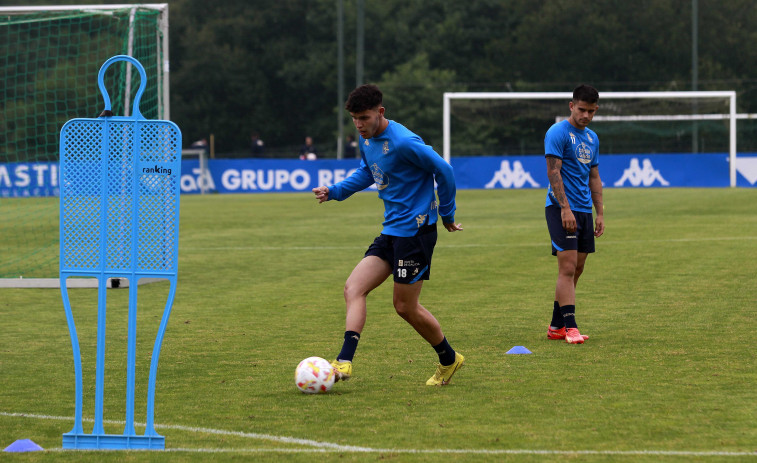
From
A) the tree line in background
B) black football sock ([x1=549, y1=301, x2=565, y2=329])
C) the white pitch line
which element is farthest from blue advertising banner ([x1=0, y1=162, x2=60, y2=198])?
the tree line in background

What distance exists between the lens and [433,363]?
24.1 feet

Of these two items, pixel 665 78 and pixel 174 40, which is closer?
pixel 665 78

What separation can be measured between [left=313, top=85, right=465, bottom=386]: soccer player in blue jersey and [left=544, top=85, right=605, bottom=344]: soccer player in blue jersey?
1.71 metres

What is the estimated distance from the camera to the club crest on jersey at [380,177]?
21.6 feet

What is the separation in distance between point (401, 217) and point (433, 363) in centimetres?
127

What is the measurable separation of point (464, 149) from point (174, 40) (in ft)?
78.0

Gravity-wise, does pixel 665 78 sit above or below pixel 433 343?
above

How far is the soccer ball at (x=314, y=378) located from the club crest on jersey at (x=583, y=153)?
2883 millimetres

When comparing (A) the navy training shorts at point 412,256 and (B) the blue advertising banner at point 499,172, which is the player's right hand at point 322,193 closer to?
(A) the navy training shorts at point 412,256

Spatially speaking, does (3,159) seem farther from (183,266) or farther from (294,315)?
(294,315)

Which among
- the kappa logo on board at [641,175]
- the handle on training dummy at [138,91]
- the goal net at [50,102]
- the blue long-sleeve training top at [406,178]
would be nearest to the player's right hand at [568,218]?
the blue long-sleeve training top at [406,178]

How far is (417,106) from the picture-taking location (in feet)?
184

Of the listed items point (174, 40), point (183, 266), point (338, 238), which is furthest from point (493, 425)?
point (174, 40)

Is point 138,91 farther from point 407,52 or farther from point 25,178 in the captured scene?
point 407,52
